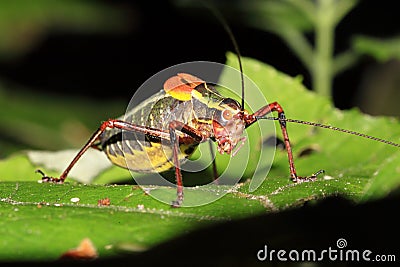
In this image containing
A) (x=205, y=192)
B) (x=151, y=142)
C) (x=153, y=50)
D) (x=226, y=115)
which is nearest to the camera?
(x=205, y=192)

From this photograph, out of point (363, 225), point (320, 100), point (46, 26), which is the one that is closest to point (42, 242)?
point (363, 225)

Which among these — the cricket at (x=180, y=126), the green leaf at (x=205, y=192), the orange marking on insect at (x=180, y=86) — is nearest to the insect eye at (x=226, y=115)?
the cricket at (x=180, y=126)

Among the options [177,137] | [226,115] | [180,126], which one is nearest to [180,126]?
[180,126]

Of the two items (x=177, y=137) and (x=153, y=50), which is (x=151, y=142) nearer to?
(x=177, y=137)

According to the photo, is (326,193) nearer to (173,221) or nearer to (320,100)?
(173,221)

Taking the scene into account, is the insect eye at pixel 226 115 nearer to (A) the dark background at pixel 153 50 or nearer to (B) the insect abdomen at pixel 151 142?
(B) the insect abdomen at pixel 151 142

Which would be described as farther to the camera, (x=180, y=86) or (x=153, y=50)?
(x=153, y=50)

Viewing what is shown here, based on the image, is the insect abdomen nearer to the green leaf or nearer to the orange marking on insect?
the orange marking on insect
